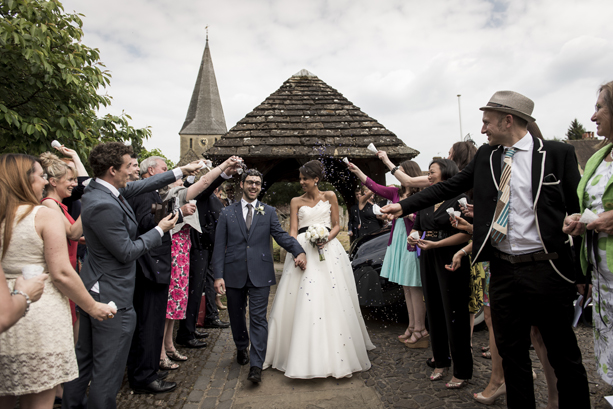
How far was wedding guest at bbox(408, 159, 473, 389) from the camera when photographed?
3.55 meters

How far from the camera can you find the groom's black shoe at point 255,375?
374 cm

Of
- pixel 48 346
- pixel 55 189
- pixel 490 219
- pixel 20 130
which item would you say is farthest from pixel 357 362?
pixel 20 130

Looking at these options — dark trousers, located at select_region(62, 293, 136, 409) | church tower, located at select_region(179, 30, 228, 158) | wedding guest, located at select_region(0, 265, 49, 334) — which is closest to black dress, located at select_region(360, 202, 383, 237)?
dark trousers, located at select_region(62, 293, 136, 409)

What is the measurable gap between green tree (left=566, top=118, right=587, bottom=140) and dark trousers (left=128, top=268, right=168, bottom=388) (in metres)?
58.9

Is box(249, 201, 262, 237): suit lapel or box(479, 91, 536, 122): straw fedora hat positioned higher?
box(479, 91, 536, 122): straw fedora hat

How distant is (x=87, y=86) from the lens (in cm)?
640

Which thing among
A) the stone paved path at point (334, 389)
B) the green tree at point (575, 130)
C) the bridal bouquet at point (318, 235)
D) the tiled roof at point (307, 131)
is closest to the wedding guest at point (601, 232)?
the stone paved path at point (334, 389)

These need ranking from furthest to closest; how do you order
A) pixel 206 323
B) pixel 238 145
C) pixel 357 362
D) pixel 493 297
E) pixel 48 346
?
pixel 238 145
pixel 206 323
pixel 357 362
pixel 493 297
pixel 48 346

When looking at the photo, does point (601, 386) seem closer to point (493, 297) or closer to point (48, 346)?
point (493, 297)

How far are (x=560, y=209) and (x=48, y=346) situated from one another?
328 centimetres

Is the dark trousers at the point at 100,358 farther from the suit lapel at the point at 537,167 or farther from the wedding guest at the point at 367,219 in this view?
the wedding guest at the point at 367,219

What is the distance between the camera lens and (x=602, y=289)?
87.0 inches

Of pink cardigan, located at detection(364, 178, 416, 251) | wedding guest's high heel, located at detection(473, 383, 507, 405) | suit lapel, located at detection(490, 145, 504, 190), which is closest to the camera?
suit lapel, located at detection(490, 145, 504, 190)

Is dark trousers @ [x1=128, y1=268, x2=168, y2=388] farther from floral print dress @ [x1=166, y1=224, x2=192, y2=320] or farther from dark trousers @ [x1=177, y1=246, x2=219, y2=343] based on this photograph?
dark trousers @ [x1=177, y1=246, x2=219, y2=343]
